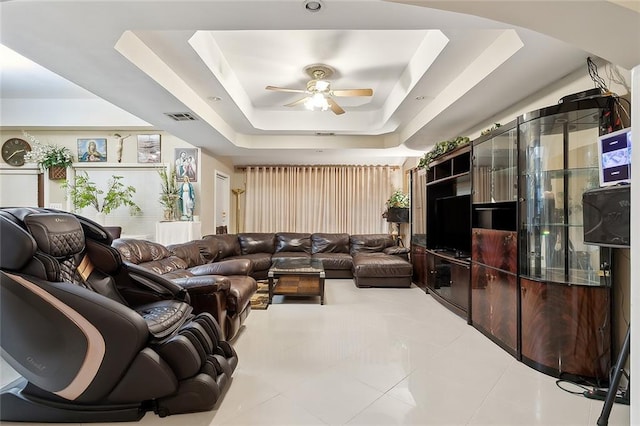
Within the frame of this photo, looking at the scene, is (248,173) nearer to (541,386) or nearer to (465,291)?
(465,291)

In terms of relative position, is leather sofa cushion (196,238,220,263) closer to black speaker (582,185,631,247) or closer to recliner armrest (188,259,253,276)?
recliner armrest (188,259,253,276)

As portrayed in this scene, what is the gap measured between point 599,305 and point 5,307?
3.77 metres

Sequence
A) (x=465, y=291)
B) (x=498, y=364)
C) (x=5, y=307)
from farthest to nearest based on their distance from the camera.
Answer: (x=465, y=291) → (x=498, y=364) → (x=5, y=307)

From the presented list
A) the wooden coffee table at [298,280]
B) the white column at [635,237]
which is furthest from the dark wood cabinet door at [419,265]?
the white column at [635,237]

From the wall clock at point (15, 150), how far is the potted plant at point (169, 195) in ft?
8.22

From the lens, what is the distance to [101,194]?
4.91 meters

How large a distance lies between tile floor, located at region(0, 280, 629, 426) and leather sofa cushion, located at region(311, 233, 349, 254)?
A: 2.74 m

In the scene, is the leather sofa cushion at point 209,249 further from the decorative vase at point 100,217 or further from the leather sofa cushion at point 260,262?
the decorative vase at point 100,217

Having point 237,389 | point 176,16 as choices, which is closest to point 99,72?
point 176,16

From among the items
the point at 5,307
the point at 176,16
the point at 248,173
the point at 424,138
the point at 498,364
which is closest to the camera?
A: the point at 5,307

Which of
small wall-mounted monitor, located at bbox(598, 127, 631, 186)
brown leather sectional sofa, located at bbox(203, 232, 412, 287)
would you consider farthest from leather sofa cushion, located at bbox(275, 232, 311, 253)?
small wall-mounted monitor, located at bbox(598, 127, 631, 186)

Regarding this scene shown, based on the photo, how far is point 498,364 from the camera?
2.29 metres

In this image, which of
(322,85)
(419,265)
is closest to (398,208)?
(419,265)

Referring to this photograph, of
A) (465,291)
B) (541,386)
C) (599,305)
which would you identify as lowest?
(541,386)
